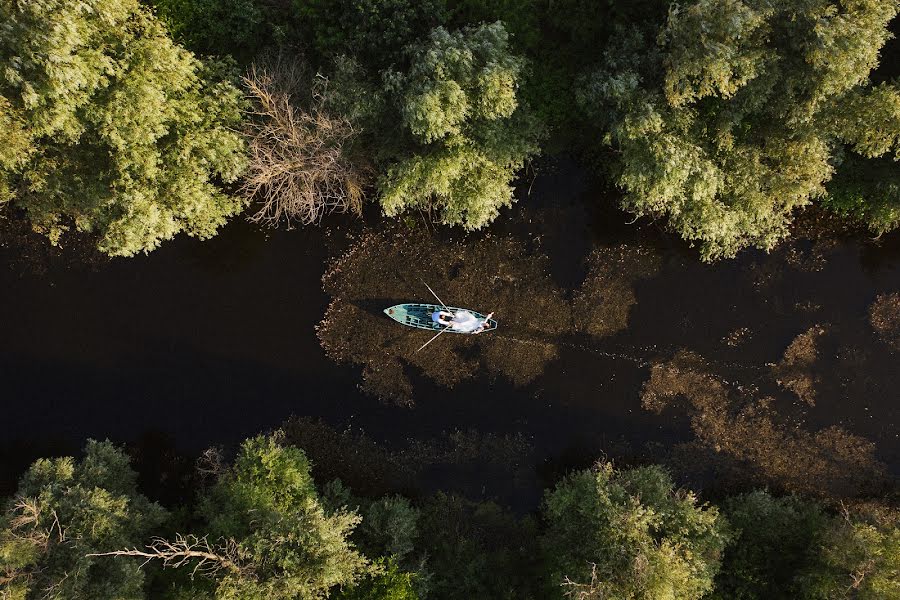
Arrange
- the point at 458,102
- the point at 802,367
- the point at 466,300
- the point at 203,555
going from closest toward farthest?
1. the point at 203,555
2. the point at 458,102
3. the point at 802,367
4. the point at 466,300

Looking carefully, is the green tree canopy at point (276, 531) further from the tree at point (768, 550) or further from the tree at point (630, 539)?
the tree at point (768, 550)

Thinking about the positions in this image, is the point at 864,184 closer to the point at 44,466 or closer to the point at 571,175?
the point at 571,175

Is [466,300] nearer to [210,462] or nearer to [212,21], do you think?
[210,462]

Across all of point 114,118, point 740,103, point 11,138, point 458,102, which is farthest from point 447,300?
point 11,138

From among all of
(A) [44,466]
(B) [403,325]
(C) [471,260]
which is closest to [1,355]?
(A) [44,466]

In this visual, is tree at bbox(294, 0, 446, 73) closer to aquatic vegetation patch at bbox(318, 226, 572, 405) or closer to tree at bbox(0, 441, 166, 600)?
aquatic vegetation patch at bbox(318, 226, 572, 405)

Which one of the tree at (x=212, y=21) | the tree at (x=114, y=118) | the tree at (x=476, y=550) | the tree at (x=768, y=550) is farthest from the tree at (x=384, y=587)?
the tree at (x=212, y=21)
